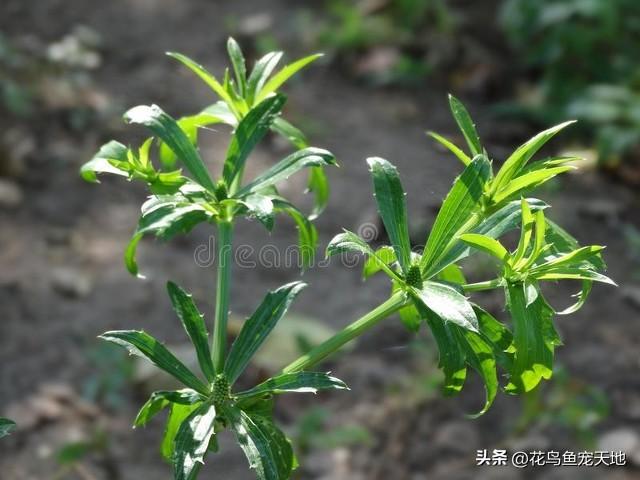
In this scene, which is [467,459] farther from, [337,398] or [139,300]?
[139,300]

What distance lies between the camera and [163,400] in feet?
3.82

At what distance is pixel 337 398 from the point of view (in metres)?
2.84

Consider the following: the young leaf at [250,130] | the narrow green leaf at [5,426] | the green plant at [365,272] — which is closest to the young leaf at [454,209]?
the green plant at [365,272]

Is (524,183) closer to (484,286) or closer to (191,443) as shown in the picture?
(484,286)

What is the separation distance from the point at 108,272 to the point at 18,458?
0.87 m

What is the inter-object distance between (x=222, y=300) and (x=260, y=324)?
63 mm

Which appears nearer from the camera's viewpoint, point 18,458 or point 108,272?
point 18,458

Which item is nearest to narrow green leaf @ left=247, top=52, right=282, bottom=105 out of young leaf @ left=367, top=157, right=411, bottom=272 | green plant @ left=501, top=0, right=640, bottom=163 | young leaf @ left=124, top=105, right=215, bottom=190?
young leaf @ left=124, top=105, right=215, bottom=190

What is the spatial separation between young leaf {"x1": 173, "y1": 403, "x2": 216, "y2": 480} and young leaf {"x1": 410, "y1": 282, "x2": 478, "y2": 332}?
1.01 ft

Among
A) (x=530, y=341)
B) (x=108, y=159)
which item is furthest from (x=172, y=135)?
(x=530, y=341)

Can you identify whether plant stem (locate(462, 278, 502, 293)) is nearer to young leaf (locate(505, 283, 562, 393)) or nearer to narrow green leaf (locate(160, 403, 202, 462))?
young leaf (locate(505, 283, 562, 393))

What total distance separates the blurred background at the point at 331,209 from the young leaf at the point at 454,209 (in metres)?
0.60

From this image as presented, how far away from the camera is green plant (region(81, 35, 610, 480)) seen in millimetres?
1105

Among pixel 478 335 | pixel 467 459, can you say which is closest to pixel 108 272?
pixel 467 459
